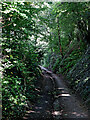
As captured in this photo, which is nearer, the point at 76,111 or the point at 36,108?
the point at 76,111

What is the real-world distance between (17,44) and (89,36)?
9502 millimetres

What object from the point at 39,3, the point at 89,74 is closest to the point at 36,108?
the point at 89,74

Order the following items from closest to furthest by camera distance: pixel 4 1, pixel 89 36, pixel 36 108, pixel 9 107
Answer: pixel 4 1 < pixel 9 107 < pixel 36 108 < pixel 89 36

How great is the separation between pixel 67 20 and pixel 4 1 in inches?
295

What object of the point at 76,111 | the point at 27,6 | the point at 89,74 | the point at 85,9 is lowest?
the point at 76,111

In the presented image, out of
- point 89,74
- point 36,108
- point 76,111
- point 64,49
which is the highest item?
point 64,49

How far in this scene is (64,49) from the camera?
22109mm

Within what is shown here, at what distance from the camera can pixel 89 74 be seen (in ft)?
27.3

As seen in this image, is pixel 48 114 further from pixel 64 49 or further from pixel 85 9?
pixel 64 49

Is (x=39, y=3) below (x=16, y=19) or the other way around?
the other way around

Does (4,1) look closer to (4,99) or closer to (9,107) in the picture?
(4,99)

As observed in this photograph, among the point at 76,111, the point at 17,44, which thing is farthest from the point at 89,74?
the point at 17,44

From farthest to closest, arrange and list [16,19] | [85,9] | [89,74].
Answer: [85,9], [89,74], [16,19]

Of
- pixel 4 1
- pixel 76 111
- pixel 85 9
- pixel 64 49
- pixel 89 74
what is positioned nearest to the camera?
pixel 4 1
